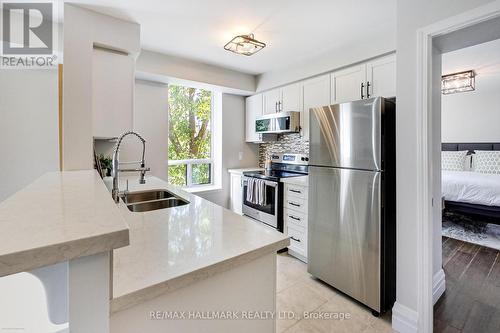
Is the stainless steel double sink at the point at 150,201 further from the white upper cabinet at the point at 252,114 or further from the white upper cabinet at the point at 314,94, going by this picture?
the white upper cabinet at the point at 252,114

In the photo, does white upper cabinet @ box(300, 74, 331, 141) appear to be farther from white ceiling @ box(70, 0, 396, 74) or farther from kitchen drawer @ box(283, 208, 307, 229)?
kitchen drawer @ box(283, 208, 307, 229)

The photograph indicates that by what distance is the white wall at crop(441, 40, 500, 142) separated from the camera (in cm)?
347

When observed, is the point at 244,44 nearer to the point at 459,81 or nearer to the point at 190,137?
the point at 190,137

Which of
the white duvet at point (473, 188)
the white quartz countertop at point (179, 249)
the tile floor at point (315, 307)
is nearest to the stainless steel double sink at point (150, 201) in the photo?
the white quartz countertop at point (179, 249)

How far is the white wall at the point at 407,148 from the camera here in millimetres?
1692

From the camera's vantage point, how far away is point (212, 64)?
132 inches

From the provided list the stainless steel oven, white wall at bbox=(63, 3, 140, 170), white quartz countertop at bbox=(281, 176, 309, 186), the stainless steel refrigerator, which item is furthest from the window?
the stainless steel refrigerator

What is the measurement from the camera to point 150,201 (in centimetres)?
187

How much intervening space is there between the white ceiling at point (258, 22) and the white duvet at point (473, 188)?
303 centimetres

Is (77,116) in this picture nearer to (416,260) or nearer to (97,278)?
(97,278)

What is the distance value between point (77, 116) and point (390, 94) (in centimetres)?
286

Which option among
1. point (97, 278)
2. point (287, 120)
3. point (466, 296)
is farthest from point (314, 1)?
point (466, 296)

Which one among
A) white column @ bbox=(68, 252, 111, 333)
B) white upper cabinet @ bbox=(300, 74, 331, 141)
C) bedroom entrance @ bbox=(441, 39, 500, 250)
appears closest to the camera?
white column @ bbox=(68, 252, 111, 333)

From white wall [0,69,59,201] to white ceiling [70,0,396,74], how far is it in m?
0.76
